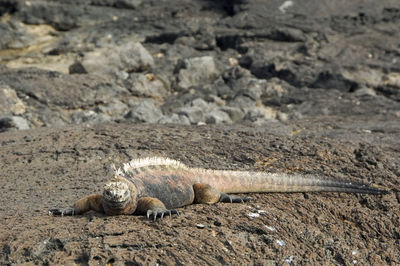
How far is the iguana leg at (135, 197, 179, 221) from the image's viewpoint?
3.41 meters

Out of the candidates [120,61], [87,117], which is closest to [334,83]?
[120,61]

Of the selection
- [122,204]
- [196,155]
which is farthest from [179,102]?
[122,204]

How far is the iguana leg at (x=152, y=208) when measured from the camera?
3.41m

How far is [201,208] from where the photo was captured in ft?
12.4

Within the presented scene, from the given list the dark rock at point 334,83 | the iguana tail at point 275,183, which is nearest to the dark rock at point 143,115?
the dark rock at point 334,83

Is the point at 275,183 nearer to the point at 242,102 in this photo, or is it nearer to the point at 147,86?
the point at 242,102

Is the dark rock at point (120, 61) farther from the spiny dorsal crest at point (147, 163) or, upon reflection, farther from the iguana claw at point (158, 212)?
the iguana claw at point (158, 212)

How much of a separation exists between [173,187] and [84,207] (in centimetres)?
65

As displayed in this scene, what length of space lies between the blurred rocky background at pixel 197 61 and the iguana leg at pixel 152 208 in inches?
167

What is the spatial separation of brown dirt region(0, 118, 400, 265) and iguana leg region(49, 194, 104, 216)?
3.0 inches

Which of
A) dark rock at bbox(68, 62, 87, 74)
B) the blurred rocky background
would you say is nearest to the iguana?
the blurred rocky background

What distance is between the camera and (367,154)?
5.10m

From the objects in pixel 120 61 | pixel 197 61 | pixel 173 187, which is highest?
pixel 173 187

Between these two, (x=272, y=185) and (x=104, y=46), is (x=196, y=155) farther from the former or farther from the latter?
(x=104, y=46)
